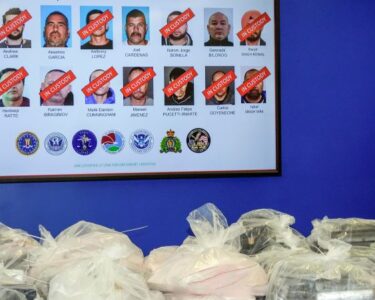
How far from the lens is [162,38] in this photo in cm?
167

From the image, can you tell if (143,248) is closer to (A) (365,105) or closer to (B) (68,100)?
(B) (68,100)

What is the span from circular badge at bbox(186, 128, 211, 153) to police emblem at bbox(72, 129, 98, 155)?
33cm

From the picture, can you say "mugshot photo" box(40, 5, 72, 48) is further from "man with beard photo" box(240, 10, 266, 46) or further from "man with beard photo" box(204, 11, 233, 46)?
"man with beard photo" box(240, 10, 266, 46)

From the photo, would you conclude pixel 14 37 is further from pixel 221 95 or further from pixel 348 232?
pixel 348 232

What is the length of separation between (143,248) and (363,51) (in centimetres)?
110

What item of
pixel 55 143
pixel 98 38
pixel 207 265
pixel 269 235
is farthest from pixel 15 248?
pixel 98 38

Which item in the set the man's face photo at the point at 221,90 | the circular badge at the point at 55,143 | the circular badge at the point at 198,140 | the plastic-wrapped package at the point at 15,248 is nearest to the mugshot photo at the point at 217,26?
the man's face photo at the point at 221,90

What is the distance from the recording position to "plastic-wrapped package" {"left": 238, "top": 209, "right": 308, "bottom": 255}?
1.05 m

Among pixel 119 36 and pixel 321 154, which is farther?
pixel 321 154

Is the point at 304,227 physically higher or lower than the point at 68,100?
lower

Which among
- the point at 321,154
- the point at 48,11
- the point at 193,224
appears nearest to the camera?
the point at 193,224

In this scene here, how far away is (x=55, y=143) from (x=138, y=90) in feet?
1.12

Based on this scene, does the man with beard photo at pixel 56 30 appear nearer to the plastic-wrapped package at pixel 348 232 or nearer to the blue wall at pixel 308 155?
the blue wall at pixel 308 155

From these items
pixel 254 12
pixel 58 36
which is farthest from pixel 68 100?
pixel 254 12
